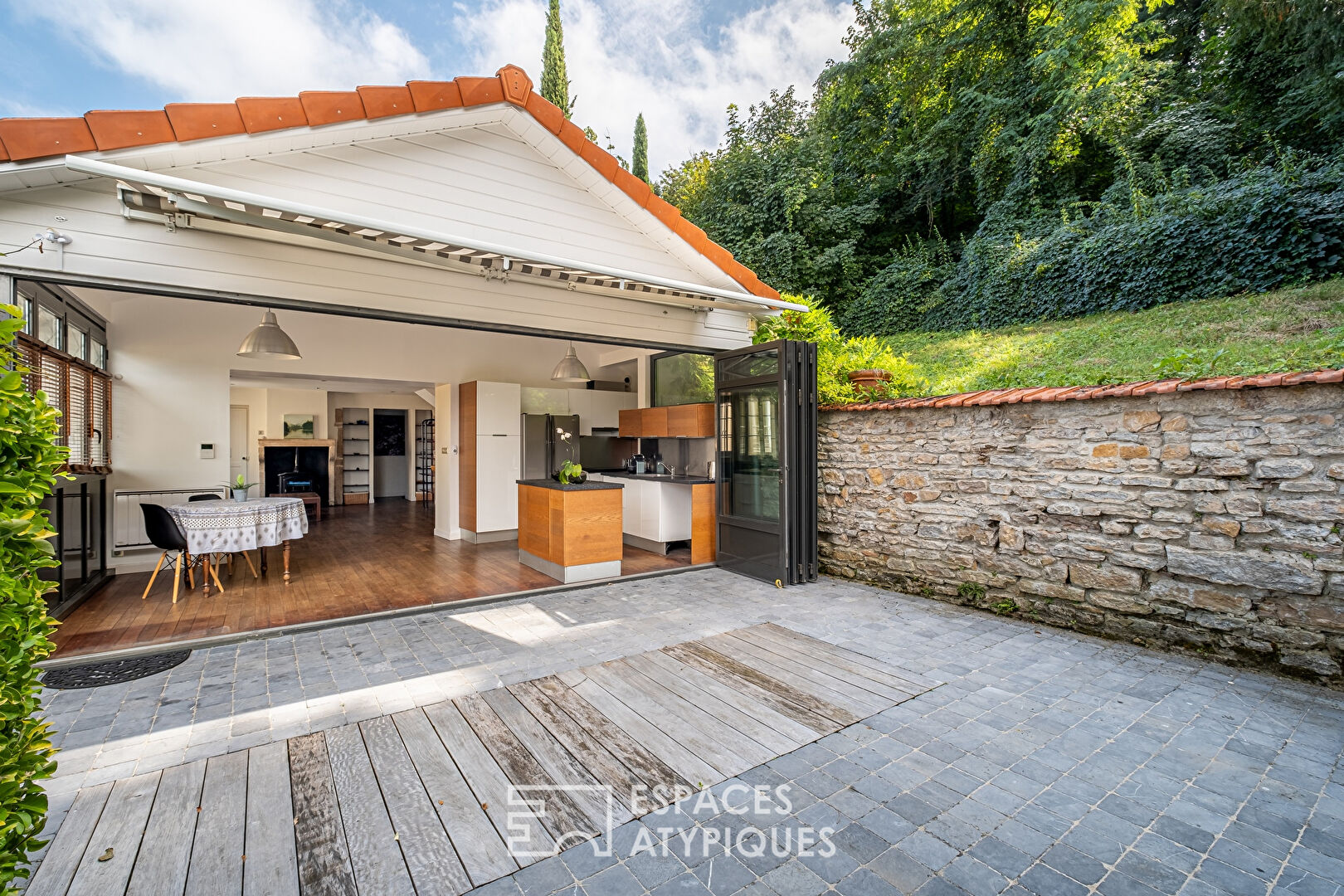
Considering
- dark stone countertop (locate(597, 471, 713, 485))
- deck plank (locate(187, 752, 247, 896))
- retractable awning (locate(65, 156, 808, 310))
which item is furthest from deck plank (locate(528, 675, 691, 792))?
dark stone countertop (locate(597, 471, 713, 485))

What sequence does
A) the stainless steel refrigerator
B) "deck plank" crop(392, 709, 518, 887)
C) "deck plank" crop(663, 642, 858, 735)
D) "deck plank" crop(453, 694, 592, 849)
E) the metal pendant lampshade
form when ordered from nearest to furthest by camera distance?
"deck plank" crop(392, 709, 518, 887) < "deck plank" crop(453, 694, 592, 849) < "deck plank" crop(663, 642, 858, 735) < the metal pendant lampshade < the stainless steel refrigerator

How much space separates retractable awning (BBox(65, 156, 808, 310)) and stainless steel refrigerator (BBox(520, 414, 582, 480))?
392 centimetres

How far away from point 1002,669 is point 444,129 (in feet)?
18.8

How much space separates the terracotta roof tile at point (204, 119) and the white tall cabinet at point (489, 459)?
465 cm

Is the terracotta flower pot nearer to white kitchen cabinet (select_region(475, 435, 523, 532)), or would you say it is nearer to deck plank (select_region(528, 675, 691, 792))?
deck plank (select_region(528, 675, 691, 792))

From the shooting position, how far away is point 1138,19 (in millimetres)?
12672

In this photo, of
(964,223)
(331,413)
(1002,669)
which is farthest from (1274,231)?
(331,413)

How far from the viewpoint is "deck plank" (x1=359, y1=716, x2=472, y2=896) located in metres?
1.85

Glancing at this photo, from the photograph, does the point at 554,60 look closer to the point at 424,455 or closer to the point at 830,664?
the point at 424,455

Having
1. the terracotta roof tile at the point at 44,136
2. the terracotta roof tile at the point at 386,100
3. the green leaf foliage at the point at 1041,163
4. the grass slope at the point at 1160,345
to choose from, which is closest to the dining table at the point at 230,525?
the terracotta roof tile at the point at 44,136

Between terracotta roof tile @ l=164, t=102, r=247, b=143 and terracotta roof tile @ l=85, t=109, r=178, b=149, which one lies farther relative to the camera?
terracotta roof tile @ l=164, t=102, r=247, b=143

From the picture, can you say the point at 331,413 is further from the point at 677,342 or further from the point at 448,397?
the point at 677,342

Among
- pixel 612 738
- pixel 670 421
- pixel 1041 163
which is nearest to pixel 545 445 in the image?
pixel 670 421

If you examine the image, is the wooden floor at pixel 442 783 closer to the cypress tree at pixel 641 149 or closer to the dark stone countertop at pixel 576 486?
the dark stone countertop at pixel 576 486
